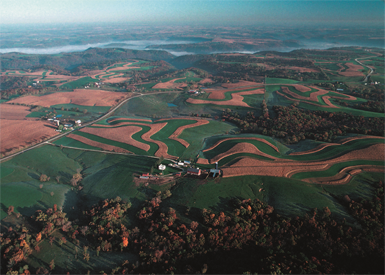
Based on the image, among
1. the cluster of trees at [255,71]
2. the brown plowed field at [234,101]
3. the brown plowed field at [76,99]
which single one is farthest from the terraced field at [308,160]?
the cluster of trees at [255,71]

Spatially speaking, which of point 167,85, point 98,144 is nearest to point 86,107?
point 98,144

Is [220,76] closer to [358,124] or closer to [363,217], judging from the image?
[358,124]

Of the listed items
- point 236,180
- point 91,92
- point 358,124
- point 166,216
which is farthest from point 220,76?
point 166,216

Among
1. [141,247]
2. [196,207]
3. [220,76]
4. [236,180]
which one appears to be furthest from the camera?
[220,76]

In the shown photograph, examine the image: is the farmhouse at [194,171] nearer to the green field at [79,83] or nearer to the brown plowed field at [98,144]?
the brown plowed field at [98,144]

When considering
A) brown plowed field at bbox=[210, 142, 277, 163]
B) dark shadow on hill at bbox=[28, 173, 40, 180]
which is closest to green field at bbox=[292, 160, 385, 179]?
brown plowed field at bbox=[210, 142, 277, 163]

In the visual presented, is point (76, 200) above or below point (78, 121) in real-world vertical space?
below

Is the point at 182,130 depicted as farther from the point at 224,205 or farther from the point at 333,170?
the point at 333,170

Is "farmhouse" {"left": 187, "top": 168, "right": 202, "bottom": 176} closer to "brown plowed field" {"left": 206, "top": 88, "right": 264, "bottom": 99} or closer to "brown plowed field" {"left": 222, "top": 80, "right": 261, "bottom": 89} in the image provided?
"brown plowed field" {"left": 206, "top": 88, "right": 264, "bottom": 99}
